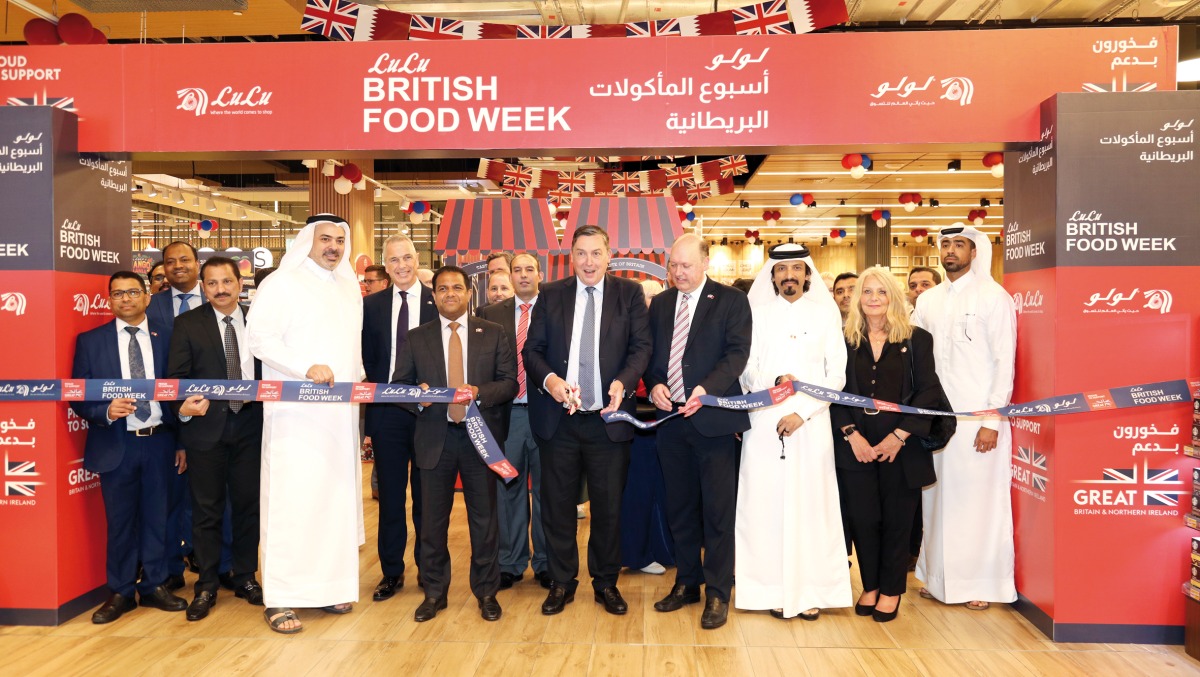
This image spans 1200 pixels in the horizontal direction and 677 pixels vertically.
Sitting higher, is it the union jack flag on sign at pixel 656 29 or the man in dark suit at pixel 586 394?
the union jack flag on sign at pixel 656 29

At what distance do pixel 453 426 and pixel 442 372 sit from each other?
11.2 inches

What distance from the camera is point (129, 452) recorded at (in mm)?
4168

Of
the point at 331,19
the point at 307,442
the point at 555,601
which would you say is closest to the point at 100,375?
the point at 307,442

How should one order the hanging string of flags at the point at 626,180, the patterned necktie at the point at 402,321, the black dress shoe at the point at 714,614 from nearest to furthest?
1. the black dress shoe at the point at 714,614
2. the patterned necktie at the point at 402,321
3. the hanging string of flags at the point at 626,180

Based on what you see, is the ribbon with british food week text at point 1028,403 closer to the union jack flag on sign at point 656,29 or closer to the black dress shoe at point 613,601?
the black dress shoe at point 613,601

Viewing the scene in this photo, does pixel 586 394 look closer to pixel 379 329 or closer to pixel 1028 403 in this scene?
pixel 379 329

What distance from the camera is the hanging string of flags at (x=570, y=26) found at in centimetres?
439

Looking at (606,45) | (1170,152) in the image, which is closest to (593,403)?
(606,45)

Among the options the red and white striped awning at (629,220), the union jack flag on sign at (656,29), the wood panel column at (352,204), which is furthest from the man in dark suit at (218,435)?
the wood panel column at (352,204)

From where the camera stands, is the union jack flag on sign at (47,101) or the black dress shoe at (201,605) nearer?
the black dress shoe at (201,605)

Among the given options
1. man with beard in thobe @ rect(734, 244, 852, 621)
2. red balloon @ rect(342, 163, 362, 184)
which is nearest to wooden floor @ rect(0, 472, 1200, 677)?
man with beard in thobe @ rect(734, 244, 852, 621)

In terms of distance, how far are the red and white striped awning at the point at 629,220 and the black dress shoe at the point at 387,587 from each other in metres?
4.50

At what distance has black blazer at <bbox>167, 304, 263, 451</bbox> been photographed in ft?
13.5

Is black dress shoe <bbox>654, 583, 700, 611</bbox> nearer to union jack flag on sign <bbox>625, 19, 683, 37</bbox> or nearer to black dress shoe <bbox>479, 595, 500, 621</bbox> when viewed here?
Answer: black dress shoe <bbox>479, 595, 500, 621</bbox>
